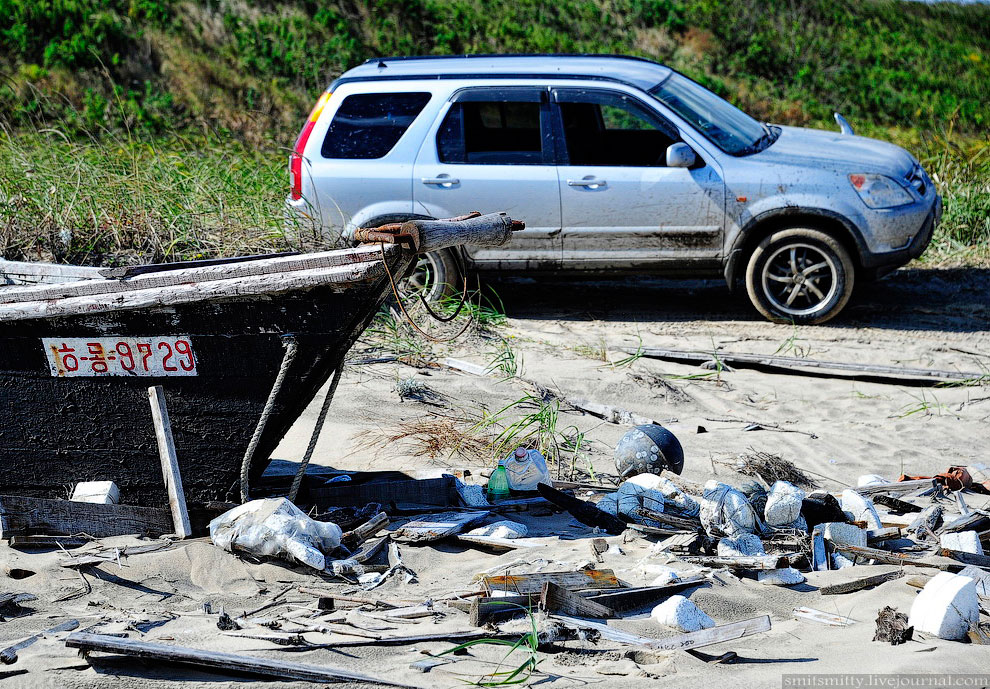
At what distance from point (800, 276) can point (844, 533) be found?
393 centimetres

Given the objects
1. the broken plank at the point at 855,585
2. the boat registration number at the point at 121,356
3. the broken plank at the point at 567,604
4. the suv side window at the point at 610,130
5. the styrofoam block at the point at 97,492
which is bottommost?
the broken plank at the point at 855,585

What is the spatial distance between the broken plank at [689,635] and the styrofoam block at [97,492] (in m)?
2.13

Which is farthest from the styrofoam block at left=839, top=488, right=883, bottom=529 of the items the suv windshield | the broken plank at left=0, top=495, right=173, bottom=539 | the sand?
the suv windshield

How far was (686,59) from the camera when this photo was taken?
19.3 meters

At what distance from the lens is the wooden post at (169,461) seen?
3900mm

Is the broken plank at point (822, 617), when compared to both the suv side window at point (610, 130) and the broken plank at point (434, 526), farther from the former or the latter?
the suv side window at point (610, 130)

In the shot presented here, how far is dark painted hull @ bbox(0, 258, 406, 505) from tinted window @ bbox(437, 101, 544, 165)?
4.03m

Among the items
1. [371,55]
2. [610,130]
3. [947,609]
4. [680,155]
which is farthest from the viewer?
[371,55]

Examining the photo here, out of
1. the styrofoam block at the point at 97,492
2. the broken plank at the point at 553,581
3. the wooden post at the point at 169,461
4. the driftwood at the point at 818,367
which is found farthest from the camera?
the driftwood at the point at 818,367

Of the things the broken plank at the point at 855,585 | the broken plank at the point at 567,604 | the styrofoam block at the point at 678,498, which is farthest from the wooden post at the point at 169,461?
the broken plank at the point at 855,585

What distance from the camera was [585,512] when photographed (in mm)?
4383

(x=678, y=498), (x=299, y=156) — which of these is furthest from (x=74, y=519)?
(x=299, y=156)

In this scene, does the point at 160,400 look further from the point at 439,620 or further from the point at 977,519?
the point at 977,519

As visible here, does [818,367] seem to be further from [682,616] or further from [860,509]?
[682,616]
